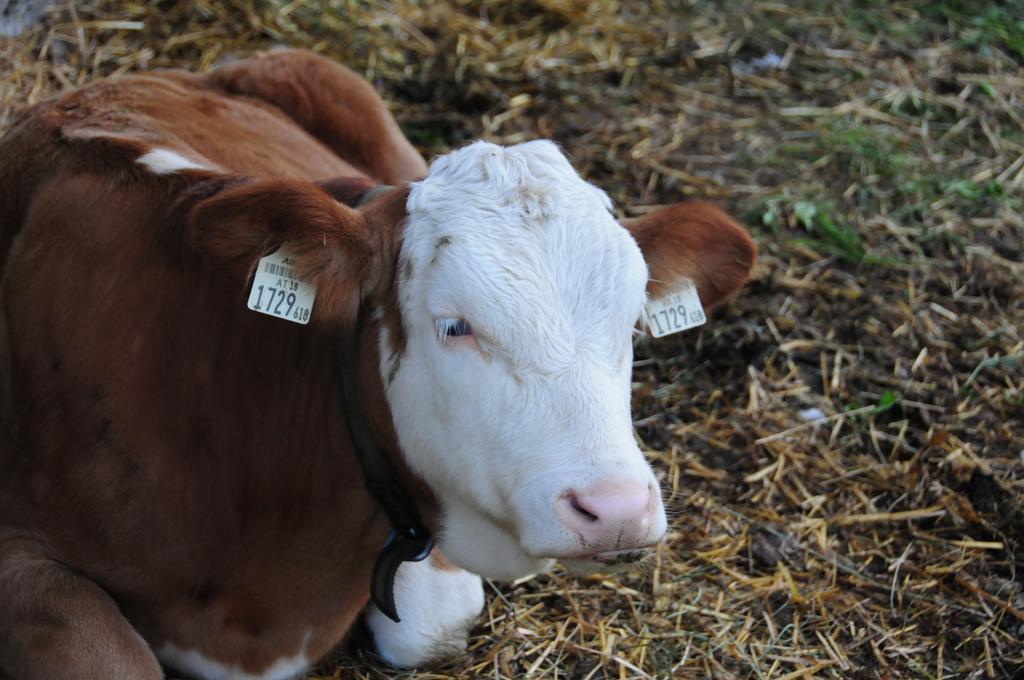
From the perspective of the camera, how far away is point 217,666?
3572mm

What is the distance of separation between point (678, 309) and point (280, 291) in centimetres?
119

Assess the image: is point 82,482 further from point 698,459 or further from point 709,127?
point 709,127

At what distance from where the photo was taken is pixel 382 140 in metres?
5.57

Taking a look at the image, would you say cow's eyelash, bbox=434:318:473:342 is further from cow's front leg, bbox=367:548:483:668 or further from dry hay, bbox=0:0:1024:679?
dry hay, bbox=0:0:1024:679

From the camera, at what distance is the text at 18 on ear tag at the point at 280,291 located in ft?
9.96

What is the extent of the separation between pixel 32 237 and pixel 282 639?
4.81 ft

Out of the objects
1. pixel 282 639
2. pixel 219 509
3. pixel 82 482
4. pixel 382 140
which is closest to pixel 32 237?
pixel 82 482

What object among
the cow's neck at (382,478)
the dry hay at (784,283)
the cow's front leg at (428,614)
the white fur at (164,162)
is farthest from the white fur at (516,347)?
the dry hay at (784,283)

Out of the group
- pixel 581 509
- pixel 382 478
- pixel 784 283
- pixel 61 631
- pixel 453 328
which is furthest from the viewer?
pixel 784 283

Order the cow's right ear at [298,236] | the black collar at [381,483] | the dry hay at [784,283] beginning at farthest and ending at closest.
→ the dry hay at [784,283] < the black collar at [381,483] < the cow's right ear at [298,236]

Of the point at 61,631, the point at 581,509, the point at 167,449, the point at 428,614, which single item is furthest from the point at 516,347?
the point at 61,631

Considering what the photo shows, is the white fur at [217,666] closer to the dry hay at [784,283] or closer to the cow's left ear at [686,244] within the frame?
the dry hay at [784,283]

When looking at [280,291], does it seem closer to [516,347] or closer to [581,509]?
[516,347]

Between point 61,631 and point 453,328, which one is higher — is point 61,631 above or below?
below
